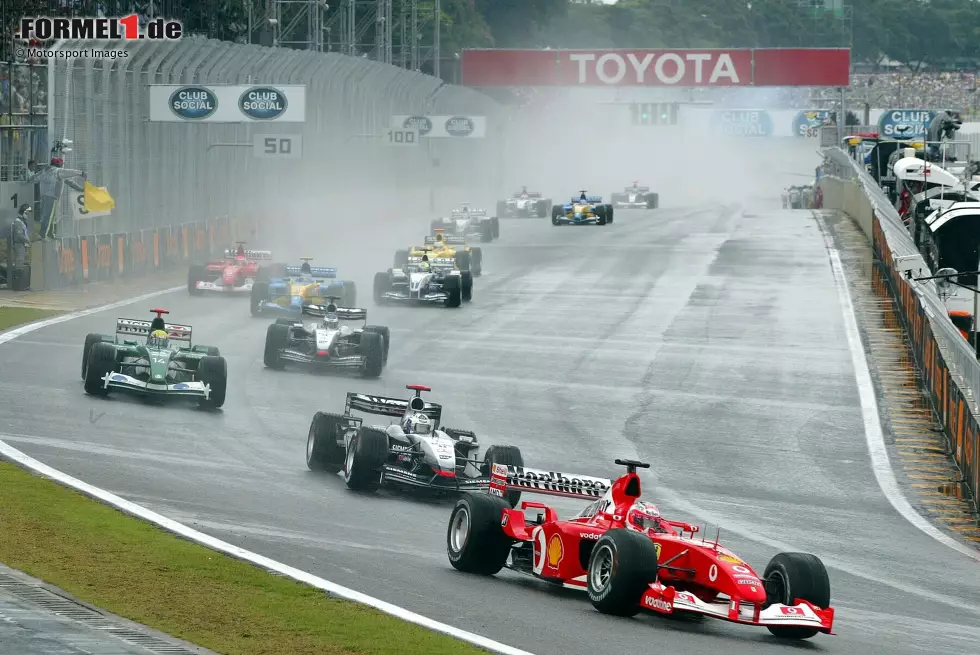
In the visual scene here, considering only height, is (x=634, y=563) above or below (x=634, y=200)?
below

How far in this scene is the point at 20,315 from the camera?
30.2 metres

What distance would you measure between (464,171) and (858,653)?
89.0 metres

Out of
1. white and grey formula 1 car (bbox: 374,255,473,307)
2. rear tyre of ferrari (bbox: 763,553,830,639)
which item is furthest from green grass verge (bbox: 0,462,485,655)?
white and grey formula 1 car (bbox: 374,255,473,307)

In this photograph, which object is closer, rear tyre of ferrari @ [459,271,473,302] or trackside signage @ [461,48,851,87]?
rear tyre of ferrari @ [459,271,473,302]

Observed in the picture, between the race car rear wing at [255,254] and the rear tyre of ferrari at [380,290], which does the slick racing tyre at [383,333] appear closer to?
the rear tyre of ferrari at [380,290]

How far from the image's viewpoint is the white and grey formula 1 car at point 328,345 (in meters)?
24.3

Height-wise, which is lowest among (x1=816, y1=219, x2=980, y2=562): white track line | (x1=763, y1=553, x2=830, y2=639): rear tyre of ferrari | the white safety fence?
(x1=816, y1=219, x2=980, y2=562): white track line

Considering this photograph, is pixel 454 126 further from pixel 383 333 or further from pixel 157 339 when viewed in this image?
pixel 157 339

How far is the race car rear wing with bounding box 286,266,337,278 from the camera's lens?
→ 100ft

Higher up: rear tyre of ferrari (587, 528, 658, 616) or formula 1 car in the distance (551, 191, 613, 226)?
formula 1 car in the distance (551, 191, 613, 226)

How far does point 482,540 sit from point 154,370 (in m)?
9.29

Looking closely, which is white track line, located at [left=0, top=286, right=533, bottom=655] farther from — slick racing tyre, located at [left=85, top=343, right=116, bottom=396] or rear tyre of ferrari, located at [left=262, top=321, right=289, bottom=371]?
rear tyre of ferrari, located at [left=262, top=321, right=289, bottom=371]

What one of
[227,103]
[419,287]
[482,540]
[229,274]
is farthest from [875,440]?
[227,103]

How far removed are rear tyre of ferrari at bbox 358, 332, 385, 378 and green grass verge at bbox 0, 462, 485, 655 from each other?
993 centimetres
